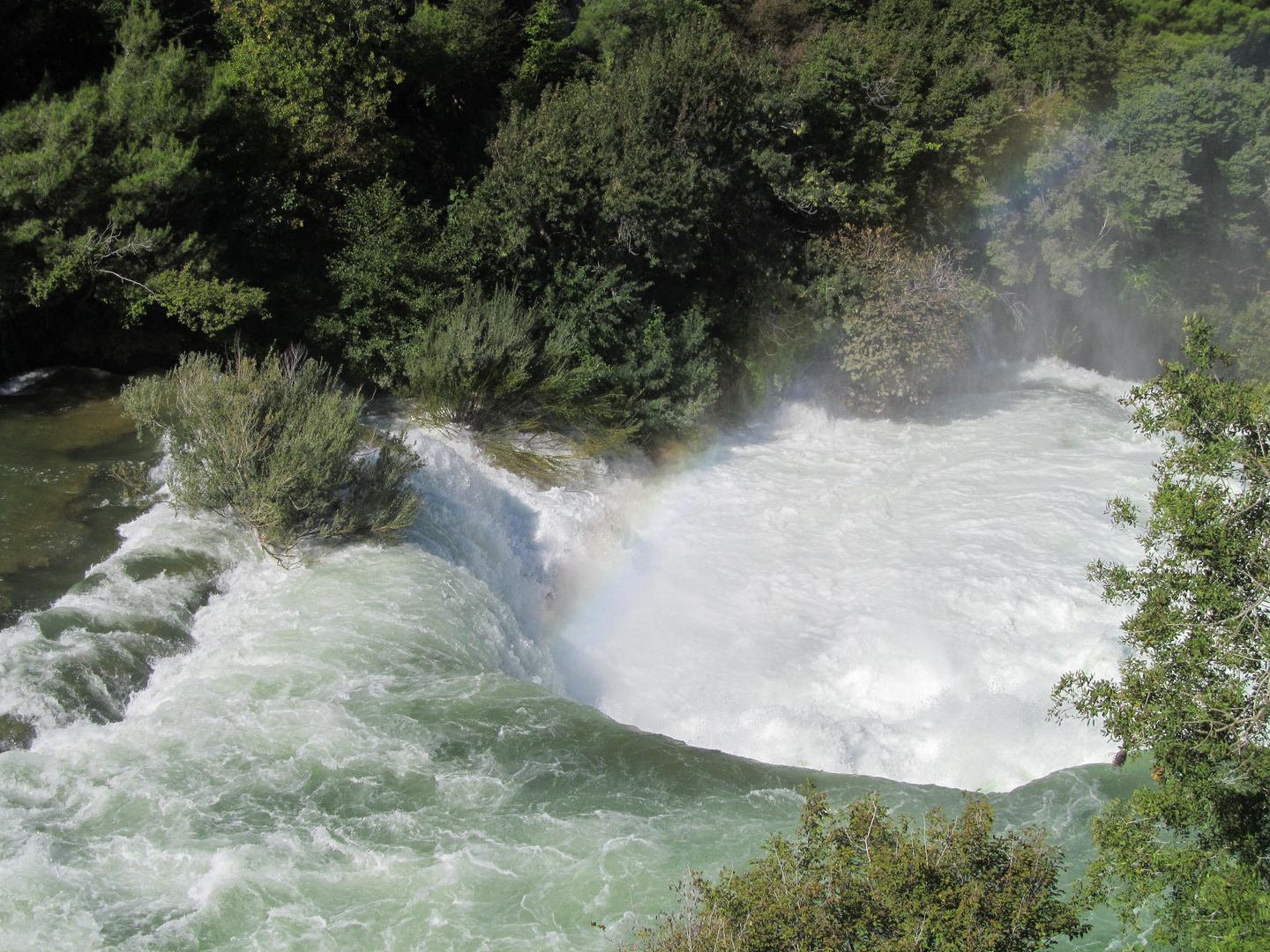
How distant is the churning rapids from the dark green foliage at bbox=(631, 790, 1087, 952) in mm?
1855

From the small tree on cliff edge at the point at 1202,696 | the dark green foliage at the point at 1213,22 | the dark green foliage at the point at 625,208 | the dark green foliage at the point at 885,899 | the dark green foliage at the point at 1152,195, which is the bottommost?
the dark green foliage at the point at 885,899

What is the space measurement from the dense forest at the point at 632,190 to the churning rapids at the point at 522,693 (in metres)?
2.40

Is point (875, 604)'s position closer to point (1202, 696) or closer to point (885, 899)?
point (1202, 696)

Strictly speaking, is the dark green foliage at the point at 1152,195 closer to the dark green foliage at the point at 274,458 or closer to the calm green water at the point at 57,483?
the dark green foliage at the point at 274,458

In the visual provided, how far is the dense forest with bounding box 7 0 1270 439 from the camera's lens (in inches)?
568

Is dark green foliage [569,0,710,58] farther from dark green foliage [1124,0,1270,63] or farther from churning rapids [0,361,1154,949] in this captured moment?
dark green foliage [1124,0,1270,63]

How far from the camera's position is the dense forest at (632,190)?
14438 mm

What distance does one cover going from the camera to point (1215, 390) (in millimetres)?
7016

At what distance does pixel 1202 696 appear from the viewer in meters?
6.33

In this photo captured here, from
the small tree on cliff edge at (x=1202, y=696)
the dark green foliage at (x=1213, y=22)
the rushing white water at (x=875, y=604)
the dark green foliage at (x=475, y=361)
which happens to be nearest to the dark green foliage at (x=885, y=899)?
the small tree on cliff edge at (x=1202, y=696)

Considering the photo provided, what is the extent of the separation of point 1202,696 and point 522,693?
6.15m

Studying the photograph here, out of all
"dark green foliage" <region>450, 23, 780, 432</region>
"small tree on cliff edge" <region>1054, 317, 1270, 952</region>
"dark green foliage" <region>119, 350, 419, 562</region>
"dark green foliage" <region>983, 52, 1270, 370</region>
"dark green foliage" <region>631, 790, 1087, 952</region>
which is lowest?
"dark green foliage" <region>631, 790, 1087, 952</region>

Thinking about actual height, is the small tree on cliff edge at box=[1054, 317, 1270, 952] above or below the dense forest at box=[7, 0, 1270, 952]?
below

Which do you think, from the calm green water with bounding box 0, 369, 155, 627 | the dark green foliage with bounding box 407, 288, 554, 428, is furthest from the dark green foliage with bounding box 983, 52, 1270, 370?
the calm green water with bounding box 0, 369, 155, 627
